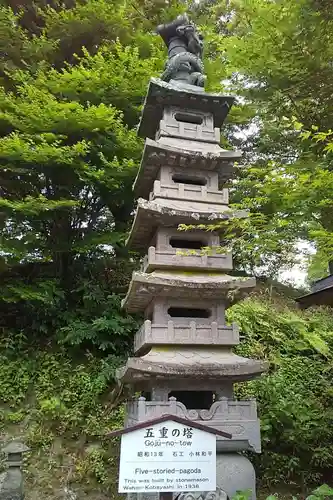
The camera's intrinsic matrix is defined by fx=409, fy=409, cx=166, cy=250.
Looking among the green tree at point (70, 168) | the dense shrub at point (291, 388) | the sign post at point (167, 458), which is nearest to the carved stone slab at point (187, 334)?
the dense shrub at point (291, 388)

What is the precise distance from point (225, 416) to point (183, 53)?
841 cm

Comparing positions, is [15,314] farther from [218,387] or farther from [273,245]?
[273,245]

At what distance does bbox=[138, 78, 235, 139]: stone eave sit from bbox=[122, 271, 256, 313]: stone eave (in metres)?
3.97

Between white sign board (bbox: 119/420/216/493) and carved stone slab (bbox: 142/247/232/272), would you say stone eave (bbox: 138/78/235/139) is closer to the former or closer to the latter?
carved stone slab (bbox: 142/247/232/272)

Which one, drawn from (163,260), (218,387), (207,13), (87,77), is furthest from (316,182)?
(207,13)

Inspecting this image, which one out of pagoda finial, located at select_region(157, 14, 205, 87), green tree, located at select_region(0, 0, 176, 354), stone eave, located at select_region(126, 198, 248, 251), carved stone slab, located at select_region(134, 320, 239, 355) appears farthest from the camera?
green tree, located at select_region(0, 0, 176, 354)

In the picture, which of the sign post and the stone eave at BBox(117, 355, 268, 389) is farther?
the stone eave at BBox(117, 355, 268, 389)

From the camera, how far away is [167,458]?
3939 millimetres

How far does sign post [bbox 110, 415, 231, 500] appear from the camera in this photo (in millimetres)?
3809

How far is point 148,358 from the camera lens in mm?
7035

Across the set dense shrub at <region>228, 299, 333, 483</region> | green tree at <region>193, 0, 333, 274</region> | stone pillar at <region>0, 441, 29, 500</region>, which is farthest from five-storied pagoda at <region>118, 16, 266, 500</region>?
stone pillar at <region>0, 441, 29, 500</region>

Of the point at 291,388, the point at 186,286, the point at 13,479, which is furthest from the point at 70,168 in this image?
the point at 291,388

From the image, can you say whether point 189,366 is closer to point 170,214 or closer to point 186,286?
point 186,286

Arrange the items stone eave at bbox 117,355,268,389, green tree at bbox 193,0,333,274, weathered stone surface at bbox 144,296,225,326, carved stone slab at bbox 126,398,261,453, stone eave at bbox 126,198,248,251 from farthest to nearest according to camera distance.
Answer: stone eave at bbox 126,198,248,251 → weathered stone surface at bbox 144,296,225,326 → stone eave at bbox 117,355,268,389 → carved stone slab at bbox 126,398,261,453 → green tree at bbox 193,0,333,274
